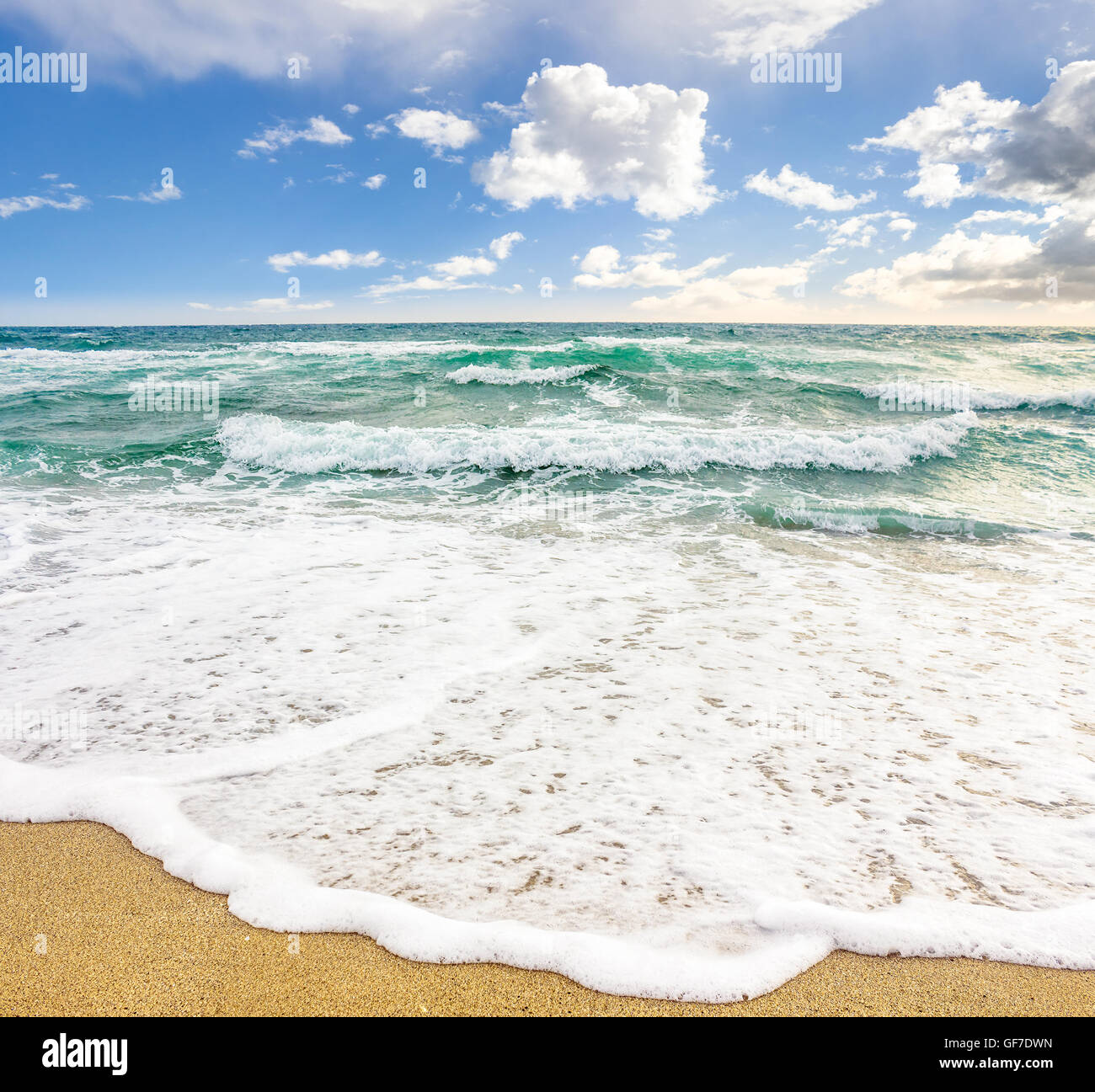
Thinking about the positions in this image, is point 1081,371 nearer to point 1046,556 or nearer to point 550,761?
point 1046,556

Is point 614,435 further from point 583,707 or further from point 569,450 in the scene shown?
point 583,707

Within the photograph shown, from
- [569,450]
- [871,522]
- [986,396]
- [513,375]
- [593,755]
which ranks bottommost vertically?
[593,755]

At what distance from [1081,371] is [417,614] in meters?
30.7

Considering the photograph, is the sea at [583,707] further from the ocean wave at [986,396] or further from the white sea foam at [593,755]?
the ocean wave at [986,396]

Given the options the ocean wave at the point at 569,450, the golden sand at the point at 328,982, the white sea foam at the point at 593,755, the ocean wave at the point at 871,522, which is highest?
the ocean wave at the point at 569,450

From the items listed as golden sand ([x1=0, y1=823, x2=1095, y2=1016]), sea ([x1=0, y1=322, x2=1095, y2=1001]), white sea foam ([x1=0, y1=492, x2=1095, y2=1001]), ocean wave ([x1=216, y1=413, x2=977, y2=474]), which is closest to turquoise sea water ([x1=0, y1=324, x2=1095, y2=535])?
ocean wave ([x1=216, y1=413, x2=977, y2=474])

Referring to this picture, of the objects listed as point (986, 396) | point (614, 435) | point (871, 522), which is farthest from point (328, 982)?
point (986, 396)

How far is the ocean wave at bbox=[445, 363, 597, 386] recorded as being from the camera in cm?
1906

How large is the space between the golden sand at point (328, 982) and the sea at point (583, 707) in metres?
0.06

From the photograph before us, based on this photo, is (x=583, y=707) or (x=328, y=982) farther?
(x=583, y=707)

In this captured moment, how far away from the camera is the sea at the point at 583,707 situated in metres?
2.30

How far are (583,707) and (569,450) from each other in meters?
7.74

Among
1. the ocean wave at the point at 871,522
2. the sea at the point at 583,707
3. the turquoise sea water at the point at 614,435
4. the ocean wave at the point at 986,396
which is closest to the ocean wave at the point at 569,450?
the turquoise sea water at the point at 614,435

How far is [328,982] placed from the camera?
6.59 feet
